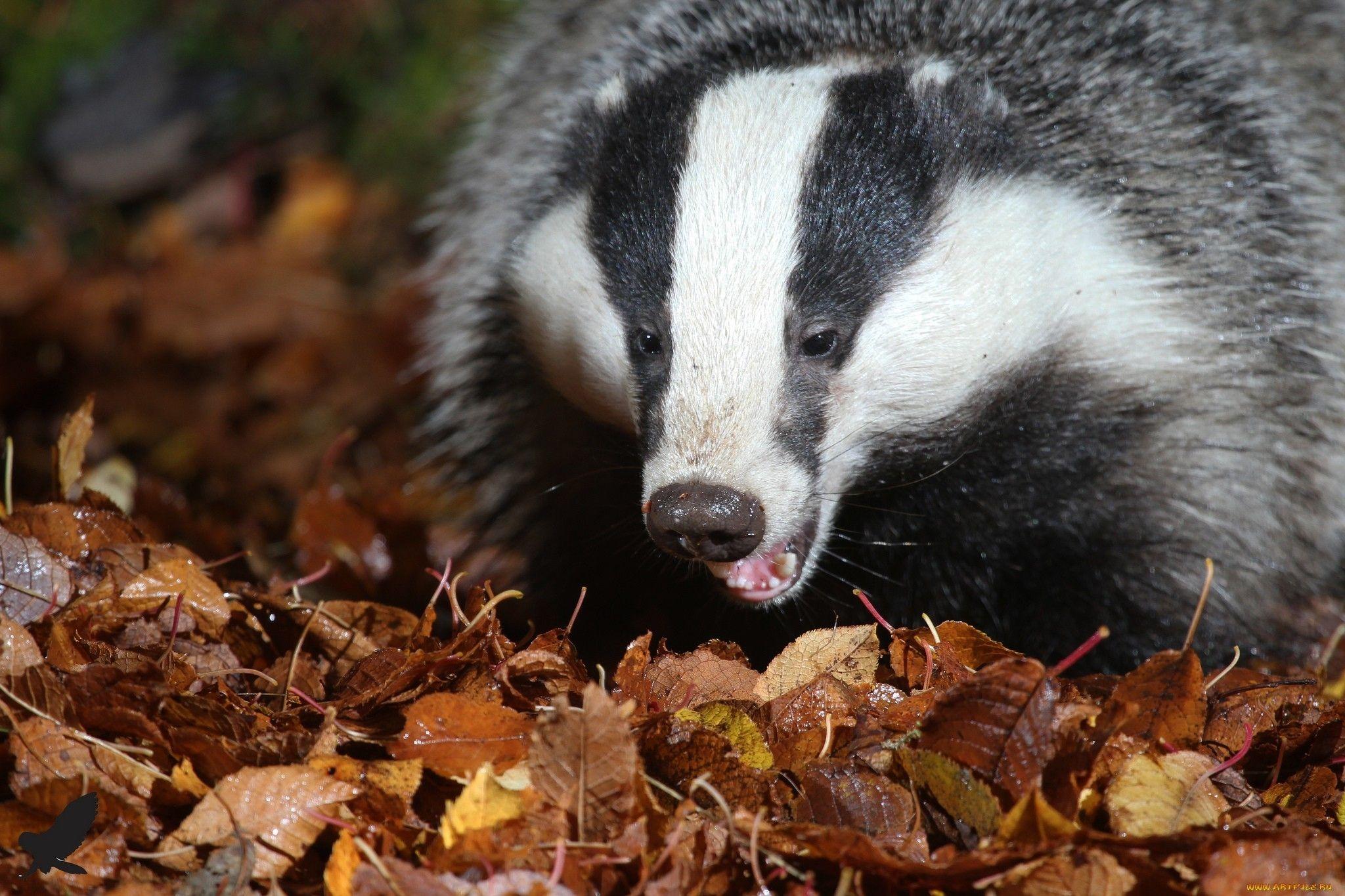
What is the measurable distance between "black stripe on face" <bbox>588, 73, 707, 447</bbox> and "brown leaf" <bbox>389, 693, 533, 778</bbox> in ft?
1.85

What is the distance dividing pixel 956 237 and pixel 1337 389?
104 centimetres

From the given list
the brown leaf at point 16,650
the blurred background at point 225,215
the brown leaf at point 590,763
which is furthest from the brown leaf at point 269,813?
the blurred background at point 225,215

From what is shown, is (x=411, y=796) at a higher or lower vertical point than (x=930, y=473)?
lower

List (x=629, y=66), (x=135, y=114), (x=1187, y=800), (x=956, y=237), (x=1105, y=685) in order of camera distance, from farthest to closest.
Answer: (x=135, y=114) → (x=629, y=66) → (x=956, y=237) → (x=1105, y=685) → (x=1187, y=800)

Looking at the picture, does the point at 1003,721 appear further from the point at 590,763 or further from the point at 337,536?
the point at 337,536

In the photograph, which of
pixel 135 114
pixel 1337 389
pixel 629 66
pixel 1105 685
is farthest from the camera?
pixel 135 114

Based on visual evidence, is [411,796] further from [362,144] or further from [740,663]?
[362,144]

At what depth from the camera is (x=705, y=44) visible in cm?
302

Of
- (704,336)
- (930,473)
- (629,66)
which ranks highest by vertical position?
(629,66)

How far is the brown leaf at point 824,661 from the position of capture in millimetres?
2307

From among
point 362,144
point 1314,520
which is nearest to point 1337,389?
point 1314,520

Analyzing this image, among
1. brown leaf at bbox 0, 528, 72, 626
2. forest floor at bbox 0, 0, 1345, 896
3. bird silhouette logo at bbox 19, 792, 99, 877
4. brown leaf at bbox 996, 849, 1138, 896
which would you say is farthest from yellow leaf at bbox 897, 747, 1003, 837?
brown leaf at bbox 0, 528, 72, 626

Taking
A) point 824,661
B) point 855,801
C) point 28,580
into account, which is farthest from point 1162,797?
point 28,580

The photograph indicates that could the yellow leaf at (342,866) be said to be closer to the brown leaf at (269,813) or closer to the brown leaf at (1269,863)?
the brown leaf at (269,813)
